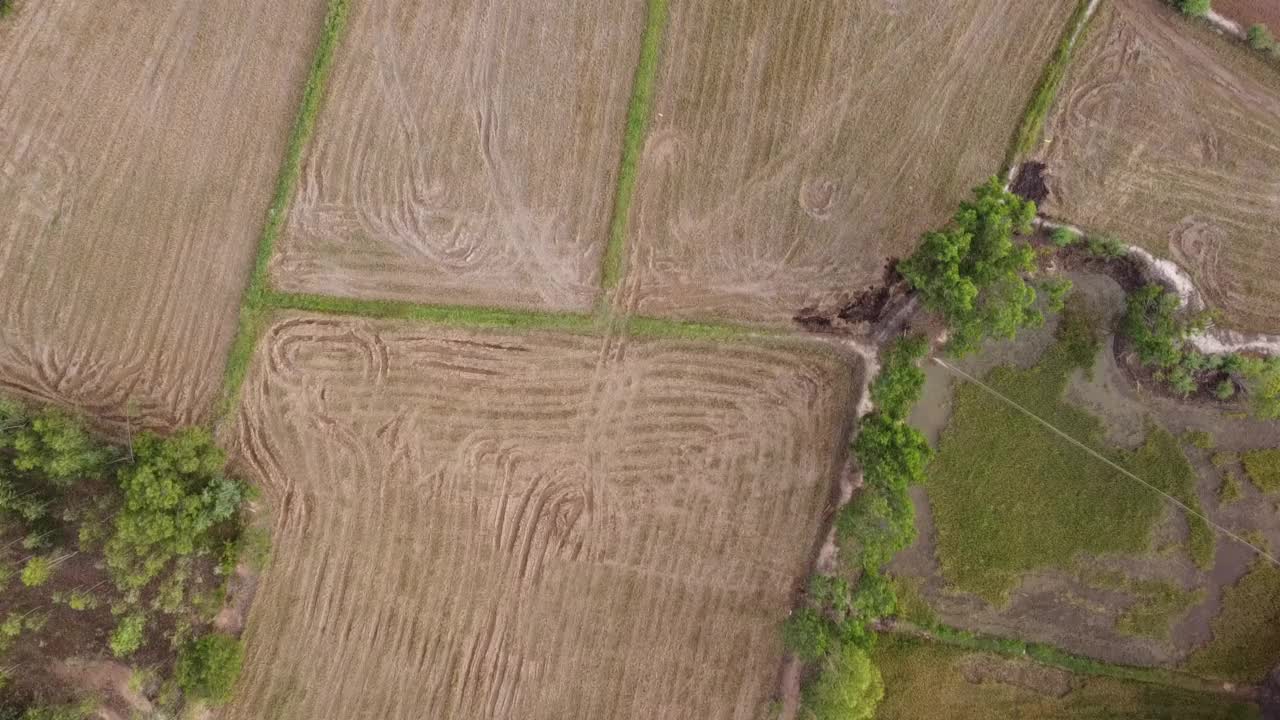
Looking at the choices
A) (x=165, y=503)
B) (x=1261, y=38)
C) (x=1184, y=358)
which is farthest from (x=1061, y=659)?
(x=165, y=503)

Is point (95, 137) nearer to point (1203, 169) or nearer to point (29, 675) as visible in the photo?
point (29, 675)

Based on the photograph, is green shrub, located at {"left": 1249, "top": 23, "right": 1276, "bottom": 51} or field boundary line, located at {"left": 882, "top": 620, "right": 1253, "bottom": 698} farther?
green shrub, located at {"left": 1249, "top": 23, "right": 1276, "bottom": 51}

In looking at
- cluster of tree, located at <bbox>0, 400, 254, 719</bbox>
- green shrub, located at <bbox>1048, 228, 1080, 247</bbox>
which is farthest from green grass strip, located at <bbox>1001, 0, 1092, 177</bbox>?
cluster of tree, located at <bbox>0, 400, 254, 719</bbox>

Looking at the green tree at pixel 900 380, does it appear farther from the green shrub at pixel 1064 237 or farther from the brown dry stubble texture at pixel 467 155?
the brown dry stubble texture at pixel 467 155

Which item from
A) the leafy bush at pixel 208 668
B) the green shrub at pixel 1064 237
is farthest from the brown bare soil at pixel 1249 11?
the leafy bush at pixel 208 668

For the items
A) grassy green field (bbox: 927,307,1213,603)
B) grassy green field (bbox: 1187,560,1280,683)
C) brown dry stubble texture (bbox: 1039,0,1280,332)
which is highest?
brown dry stubble texture (bbox: 1039,0,1280,332)

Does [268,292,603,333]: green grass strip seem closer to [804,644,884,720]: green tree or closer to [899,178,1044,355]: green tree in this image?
[899,178,1044,355]: green tree
